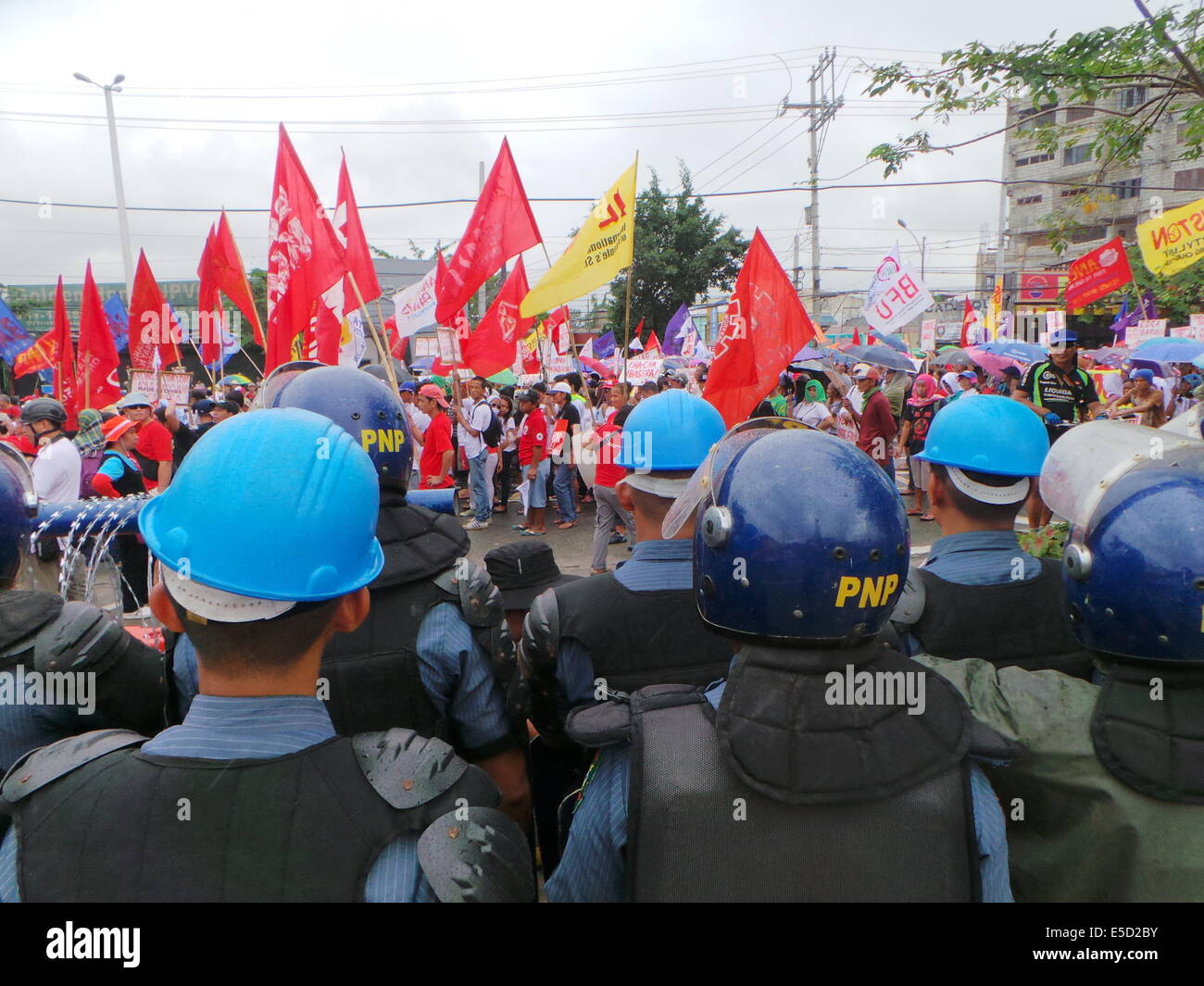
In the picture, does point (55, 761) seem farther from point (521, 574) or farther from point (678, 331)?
point (678, 331)

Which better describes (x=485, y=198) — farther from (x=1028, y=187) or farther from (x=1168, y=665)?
(x=1028, y=187)

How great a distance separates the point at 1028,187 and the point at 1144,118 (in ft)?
178

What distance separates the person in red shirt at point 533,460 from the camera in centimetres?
1216

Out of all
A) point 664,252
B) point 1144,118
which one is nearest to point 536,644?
point 1144,118

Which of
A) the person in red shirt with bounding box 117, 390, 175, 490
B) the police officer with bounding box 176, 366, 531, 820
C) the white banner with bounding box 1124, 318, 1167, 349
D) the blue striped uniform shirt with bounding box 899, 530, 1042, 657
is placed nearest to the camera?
the police officer with bounding box 176, 366, 531, 820

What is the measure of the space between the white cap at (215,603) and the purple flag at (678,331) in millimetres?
23008

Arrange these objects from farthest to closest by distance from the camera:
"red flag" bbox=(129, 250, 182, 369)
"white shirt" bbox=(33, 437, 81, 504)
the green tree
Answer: the green tree < "red flag" bbox=(129, 250, 182, 369) < "white shirt" bbox=(33, 437, 81, 504)

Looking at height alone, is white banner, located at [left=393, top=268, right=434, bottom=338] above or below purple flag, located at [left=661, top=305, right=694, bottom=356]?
above

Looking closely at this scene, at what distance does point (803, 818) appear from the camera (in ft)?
4.62

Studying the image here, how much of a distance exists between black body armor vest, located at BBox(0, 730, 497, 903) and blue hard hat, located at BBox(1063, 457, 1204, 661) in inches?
53.4

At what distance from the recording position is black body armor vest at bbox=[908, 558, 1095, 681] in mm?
2545

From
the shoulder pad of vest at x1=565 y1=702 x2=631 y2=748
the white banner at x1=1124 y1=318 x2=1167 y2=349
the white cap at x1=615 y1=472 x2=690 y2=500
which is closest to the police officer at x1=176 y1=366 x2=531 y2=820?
the white cap at x1=615 y1=472 x2=690 y2=500

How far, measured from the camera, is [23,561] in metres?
2.20

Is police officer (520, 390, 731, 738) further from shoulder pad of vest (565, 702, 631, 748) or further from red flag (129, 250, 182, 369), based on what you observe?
red flag (129, 250, 182, 369)
